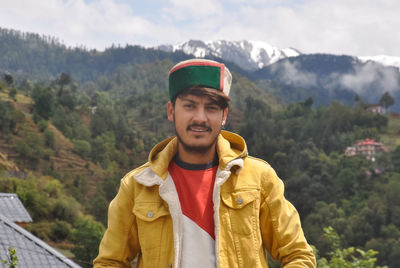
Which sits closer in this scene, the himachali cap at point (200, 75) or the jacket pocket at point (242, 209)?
the jacket pocket at point (242, 209)

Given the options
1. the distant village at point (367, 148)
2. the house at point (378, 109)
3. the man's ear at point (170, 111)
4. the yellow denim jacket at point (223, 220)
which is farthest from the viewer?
the house at point (378, 109)

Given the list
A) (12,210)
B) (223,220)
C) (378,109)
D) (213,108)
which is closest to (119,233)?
(223,220)

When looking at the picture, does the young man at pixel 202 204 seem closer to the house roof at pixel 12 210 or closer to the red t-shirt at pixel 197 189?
the red t-shirt at pixel 197 189

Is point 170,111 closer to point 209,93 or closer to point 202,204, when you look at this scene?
point 209,93

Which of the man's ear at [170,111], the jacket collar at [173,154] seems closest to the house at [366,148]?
the jacket collar at [173,154]

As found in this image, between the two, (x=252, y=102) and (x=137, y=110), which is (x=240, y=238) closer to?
(x=252, y=102)

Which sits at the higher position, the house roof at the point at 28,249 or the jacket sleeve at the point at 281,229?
the jacket sleeve at the point at 281,229

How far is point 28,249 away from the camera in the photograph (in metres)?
9.83

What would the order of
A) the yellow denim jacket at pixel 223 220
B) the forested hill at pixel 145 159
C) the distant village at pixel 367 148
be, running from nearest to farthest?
the yellow denim jacket at pixel 223 220
the forested hill at pixel 145 159
the distant village at pixel 367 148

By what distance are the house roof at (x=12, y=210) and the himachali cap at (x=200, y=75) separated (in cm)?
1034

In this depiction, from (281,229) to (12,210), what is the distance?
11170 mm

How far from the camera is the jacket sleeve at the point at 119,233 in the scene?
255 centimetres

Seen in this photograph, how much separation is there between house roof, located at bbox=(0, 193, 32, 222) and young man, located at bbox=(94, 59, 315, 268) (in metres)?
10.1

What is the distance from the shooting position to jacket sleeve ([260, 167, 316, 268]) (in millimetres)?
2434
